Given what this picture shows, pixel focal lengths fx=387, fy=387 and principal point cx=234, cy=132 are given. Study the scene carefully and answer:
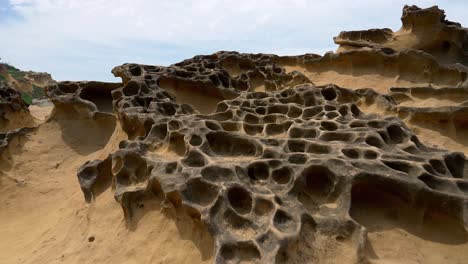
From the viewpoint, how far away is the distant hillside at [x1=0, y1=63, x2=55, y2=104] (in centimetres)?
2641

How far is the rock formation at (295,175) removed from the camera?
310 centimetres

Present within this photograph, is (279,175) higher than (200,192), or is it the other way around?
(279,175)

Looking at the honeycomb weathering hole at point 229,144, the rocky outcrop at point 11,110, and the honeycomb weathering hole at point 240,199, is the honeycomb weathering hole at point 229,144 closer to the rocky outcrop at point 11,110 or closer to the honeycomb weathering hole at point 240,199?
the honeycomb weathering hole at point 240,199

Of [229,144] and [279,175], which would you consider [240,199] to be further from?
[229,144]

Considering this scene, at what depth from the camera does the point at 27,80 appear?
2944cm

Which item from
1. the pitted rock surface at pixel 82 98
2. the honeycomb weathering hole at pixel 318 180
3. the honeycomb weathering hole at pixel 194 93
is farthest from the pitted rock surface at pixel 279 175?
the pitted rock surface at pixel 82 98

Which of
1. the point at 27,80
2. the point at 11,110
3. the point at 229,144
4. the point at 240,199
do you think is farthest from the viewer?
the point at 27,80

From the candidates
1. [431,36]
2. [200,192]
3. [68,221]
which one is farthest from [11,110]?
[431,36]

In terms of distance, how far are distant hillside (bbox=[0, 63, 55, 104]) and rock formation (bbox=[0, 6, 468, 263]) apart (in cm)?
2202

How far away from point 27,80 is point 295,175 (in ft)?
101

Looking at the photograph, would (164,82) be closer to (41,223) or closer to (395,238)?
(41,223)

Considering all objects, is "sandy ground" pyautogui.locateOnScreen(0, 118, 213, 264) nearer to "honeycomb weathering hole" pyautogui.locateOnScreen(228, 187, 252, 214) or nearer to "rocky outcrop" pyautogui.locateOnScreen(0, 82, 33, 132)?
"honeycomb weathering hole" pyautogui.locateOnScreen(228, 187, 252, 214)

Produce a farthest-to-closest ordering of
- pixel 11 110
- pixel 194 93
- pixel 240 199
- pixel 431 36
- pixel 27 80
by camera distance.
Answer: pixel 27 80, pixel 431 36, pixel 11 110, pixel 194 93, pixel 240 199

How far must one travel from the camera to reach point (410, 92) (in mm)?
7254
